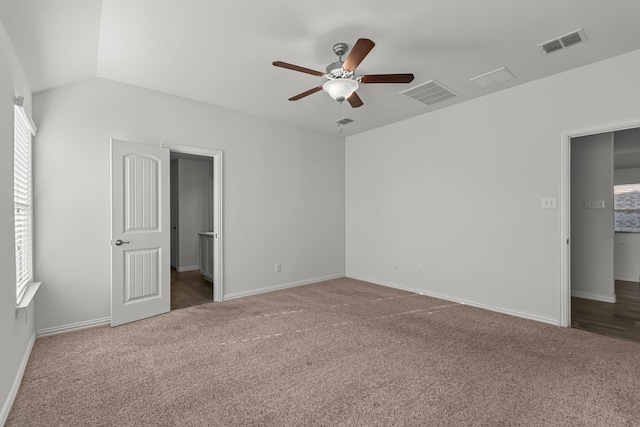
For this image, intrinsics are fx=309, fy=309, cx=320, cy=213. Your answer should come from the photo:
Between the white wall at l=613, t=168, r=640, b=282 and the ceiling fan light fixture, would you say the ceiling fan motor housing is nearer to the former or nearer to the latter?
the ceiling fan light fixture

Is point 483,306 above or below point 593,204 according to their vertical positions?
below

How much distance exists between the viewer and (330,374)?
7.68 feet

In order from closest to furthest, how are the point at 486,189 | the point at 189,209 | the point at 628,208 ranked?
the point at 486,189
the point at 628,208
the point at 189,209

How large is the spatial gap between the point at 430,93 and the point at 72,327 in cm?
479

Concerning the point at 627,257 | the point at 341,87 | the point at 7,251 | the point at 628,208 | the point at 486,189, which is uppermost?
the point at 341,87

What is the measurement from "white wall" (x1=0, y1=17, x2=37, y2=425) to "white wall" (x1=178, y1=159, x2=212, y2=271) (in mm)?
4695

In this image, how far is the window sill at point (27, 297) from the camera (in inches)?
89.1

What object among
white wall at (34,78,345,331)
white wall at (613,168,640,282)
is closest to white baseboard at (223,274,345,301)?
white wall at (34,78,345,331)

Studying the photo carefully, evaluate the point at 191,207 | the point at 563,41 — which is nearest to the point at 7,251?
the point at 563,41

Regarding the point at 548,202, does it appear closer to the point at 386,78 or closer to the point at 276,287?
the point at 386,78

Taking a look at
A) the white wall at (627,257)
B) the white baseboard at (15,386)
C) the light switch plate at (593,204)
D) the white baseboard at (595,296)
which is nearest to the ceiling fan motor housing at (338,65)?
the white baseboard at (15,386)

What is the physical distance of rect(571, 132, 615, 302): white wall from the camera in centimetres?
429

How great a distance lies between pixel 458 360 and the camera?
8.36 ft

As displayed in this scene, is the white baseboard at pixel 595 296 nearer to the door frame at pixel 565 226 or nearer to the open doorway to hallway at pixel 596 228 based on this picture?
the open doorway to hallway at pixel 596 228
